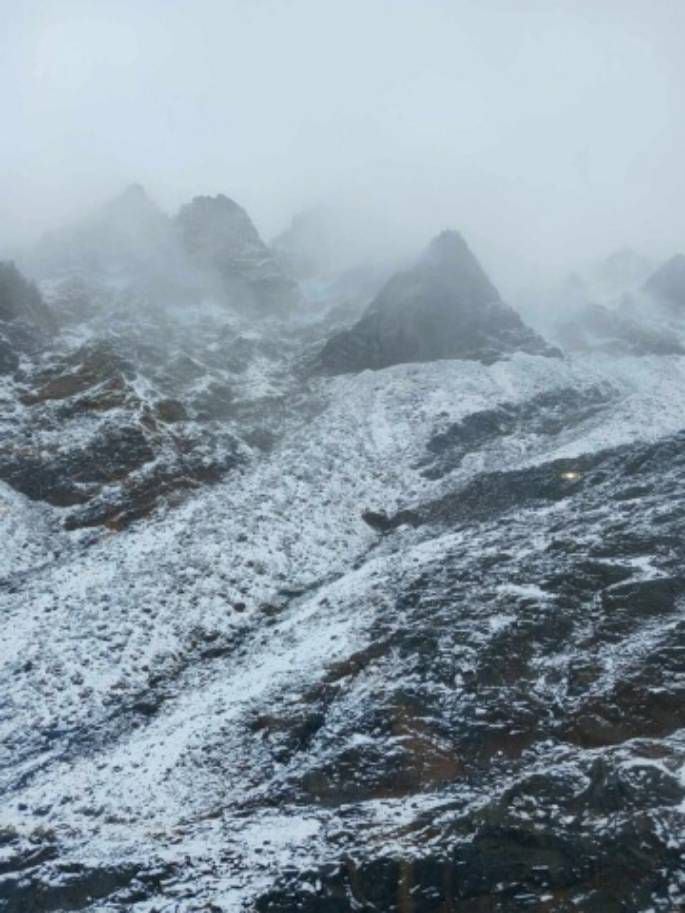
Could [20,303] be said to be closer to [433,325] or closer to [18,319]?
[18,319]

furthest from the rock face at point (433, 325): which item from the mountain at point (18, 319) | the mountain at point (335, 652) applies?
the mountain at point (18, 319)

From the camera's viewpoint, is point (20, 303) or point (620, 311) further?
point (620, 311)

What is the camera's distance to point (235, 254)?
7894 cm

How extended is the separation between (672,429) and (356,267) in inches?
2148

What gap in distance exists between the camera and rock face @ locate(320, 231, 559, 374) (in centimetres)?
5488

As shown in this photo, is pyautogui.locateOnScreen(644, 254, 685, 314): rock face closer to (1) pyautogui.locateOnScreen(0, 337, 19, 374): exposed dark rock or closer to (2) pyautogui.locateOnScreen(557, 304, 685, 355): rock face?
(2) pyautogui.locateOnScreen(557, 304, 685, 355): rock face

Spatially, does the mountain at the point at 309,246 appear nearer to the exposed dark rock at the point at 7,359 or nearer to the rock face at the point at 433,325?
the rock face at the point at 433,325

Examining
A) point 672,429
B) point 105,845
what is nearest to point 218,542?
point 105,845

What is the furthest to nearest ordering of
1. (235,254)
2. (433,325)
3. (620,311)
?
(235,254) < (620,311) < (433,325)

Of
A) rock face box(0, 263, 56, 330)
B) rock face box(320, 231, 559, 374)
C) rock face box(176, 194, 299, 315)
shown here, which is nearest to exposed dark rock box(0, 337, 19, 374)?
rock face box(0, 263, 56, 330)

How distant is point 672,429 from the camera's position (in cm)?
3778

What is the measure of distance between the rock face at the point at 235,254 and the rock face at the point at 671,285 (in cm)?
4144

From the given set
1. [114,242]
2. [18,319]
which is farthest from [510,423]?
[114,242]

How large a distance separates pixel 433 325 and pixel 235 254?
31.0 metres
